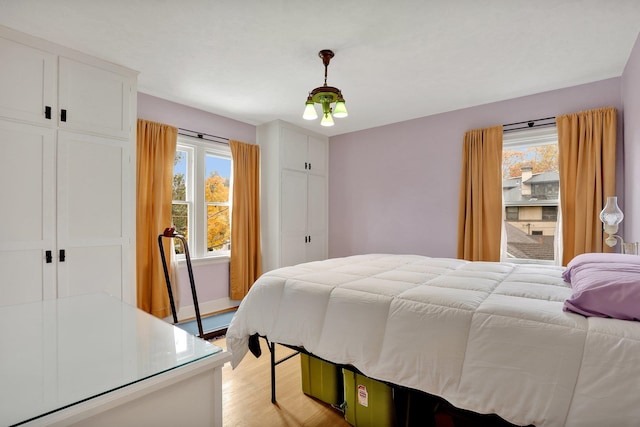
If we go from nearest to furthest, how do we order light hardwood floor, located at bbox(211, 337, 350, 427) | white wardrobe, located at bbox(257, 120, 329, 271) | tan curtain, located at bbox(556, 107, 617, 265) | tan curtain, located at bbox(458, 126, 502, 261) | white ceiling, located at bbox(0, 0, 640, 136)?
1. light hardwood floor, located at bbox(211, 337, 350, 427)
2. white ceiling, located at bbox(0, 0, 640, 136)
3. tan curtain, located at bbox(556, 107, 617, 265)
4. tan curtain, located at bbox(458, 126, 502, 261)
5. white wardrobe, located at bbox(257, 120, 329, 271)

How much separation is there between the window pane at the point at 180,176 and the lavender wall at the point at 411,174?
2.25 metres

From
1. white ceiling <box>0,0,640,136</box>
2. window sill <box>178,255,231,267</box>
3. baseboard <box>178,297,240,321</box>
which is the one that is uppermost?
white ceiling <box>0,0,640,136</box>

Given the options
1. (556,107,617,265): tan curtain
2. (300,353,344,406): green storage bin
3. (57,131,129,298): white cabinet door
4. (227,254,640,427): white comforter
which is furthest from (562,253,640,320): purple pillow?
(57,131,129,298): white cabinet door

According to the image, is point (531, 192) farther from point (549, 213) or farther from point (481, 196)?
point (481, 196)

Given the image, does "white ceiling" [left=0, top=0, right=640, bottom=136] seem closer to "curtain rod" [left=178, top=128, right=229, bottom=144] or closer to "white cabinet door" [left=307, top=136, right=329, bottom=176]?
"curtain rod" [left=178, top=128, right=229, bottom=144]

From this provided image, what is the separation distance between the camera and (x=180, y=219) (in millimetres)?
3889

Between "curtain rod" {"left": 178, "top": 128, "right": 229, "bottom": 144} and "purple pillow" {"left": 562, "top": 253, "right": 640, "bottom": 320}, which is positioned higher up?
"curtain rod" {"left": 178, "top": 128, "right": 229, "bottom": 144}

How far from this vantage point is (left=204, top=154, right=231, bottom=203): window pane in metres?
4.15

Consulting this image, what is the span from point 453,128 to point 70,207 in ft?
13.3

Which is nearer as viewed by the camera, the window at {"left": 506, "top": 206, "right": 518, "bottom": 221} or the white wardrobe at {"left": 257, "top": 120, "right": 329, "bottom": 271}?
the window at {"left": 506, "top": 206, "right": 518, "bottom": 221}

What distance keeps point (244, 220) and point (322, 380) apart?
2639 millimetres

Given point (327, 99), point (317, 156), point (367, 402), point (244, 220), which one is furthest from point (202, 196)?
point (367, 402)

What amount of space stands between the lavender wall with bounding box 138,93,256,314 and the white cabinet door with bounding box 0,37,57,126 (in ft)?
3.20

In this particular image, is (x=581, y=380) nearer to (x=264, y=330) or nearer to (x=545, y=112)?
(x=264, y=330)
